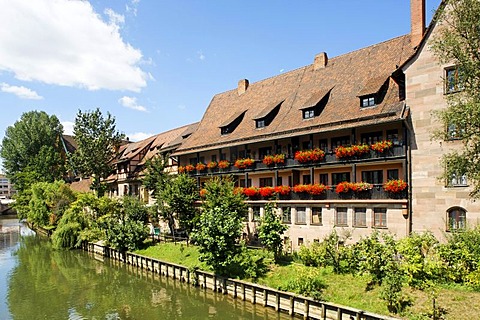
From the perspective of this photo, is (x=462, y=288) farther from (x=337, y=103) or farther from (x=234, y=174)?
(x=234, y=174)

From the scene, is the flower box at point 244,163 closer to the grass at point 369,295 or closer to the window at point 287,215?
the window at point 287,215

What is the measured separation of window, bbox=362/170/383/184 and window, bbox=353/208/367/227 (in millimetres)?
2167

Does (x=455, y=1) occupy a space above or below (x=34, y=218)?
A: above

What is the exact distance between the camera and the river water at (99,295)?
2303cm

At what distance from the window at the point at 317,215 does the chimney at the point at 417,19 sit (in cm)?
1334

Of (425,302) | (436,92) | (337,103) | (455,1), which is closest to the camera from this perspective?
(455,1)

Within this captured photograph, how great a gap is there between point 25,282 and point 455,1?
33.6m

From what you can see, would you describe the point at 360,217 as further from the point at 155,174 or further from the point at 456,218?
the point at 155,174

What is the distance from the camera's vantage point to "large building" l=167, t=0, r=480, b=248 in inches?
926

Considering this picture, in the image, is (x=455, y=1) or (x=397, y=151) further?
(x=397, y=151)

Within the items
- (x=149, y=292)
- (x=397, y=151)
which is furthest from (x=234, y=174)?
(x=397, y=151)

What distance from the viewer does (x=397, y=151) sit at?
2455cm

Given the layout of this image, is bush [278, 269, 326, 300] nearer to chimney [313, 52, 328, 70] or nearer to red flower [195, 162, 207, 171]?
red flower [195, 162, 207, 171]

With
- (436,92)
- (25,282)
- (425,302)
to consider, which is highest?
(436,92)
